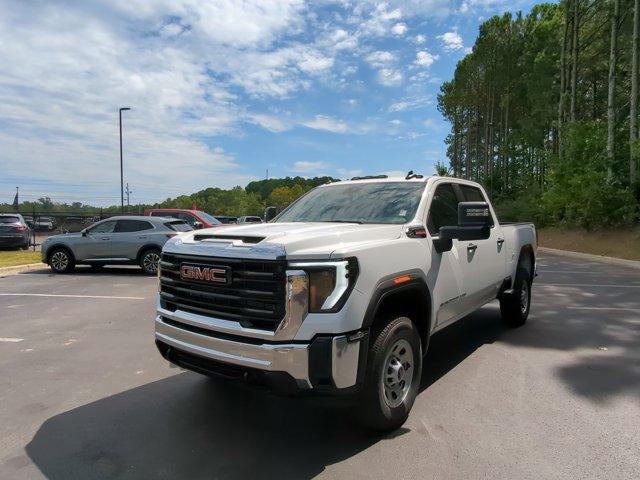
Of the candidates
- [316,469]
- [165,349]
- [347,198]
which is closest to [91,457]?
[165,349]

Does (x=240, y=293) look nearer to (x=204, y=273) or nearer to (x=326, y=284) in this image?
(x=204, y=273)

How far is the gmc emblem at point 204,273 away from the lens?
3.28m

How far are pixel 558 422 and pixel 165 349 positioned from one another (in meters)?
3.12

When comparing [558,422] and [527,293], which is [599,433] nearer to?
[558,422]

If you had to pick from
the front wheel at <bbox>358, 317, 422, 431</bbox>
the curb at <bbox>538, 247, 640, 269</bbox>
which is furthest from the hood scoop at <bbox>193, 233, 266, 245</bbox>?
the curb at <bbox>538, 247, 640, 269</bbox>

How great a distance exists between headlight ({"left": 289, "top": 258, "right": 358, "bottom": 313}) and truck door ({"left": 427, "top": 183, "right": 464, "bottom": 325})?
1.16 metres

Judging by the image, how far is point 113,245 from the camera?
13.3 meters

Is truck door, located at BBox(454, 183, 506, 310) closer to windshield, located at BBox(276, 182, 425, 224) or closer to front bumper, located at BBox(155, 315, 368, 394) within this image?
windshield, located at BBox(276, 182, 425, 224)

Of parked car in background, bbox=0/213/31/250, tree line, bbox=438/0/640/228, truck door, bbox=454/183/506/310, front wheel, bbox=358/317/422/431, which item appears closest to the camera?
front wheel, bbox=358/317/422/431

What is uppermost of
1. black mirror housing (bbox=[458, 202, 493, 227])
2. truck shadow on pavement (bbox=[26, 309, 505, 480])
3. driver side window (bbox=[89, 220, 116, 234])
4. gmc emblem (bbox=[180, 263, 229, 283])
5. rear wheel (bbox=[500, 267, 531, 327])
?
black mirror housing (bbox=[458, 202, 493, 227])

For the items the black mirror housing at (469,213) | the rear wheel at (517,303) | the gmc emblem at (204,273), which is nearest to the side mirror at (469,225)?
the black mirror housing at (469,213)

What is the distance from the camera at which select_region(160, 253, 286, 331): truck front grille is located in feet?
10.0

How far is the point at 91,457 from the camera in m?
3.20

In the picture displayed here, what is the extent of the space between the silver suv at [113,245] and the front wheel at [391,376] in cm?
1068
